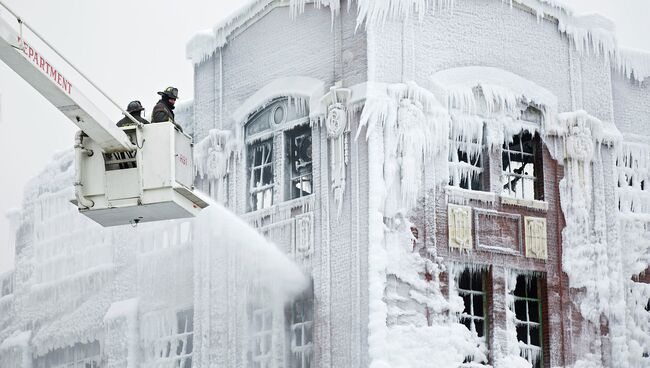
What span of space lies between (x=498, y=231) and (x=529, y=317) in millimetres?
1726

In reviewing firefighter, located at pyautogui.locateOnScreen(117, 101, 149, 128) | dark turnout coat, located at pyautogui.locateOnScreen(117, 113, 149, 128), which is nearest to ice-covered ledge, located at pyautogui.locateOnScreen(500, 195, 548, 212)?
firefighter, located at pyautogui.locateOnScreen(117, 101, 149, 128)

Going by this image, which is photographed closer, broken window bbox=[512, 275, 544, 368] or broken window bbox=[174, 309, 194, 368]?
broken window bbox=[512, 275, 544, 368]

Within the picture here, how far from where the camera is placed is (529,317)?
28875 millimetres

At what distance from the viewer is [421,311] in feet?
89.5

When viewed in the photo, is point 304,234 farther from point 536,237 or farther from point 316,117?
point 536,237

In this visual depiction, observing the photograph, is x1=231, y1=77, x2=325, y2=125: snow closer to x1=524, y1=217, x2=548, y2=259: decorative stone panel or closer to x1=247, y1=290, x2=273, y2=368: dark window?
x1=247, y1=290, x2=273, y2=368: dark window

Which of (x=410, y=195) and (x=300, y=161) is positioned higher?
(x=300, y=161)

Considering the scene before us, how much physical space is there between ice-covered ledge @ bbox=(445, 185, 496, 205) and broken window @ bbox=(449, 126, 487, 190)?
200 millimetres

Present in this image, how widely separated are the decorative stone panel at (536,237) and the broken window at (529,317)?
45 centimetres

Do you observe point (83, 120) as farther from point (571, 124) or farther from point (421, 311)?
point (571, 124)

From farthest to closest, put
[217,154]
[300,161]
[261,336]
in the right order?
1. [217,154]
2. [300,161]
3. [261,336]

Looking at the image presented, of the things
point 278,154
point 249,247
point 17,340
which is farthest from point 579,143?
point 17,340

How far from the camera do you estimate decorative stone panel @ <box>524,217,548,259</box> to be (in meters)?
28.9

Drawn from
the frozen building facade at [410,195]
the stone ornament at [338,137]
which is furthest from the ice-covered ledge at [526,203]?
the stone ornament at [338,137]
